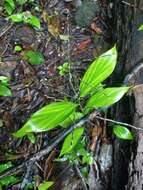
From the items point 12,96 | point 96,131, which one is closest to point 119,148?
point 96,131

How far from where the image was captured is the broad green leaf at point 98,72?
156cm

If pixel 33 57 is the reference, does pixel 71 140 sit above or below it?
below

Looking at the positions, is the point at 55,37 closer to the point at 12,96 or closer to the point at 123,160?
the point at 12,96

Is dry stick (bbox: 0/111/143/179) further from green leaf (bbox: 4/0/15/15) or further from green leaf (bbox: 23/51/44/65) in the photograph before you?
green leaf (bbox: 4/0/15/15)

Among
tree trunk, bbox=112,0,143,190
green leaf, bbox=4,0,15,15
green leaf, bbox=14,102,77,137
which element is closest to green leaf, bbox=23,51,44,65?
green leaf, bbox=4,0,15,15

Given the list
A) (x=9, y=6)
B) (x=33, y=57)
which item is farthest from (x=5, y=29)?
(x=33, y=57)

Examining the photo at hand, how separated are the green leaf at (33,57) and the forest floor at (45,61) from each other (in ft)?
0.09

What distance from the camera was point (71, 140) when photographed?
160cm

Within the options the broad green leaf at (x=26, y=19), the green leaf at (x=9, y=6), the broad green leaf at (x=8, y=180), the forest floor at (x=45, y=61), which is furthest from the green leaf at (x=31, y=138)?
the green leaf at (x=9, y=6)

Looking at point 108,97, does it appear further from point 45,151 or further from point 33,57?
point 33,57

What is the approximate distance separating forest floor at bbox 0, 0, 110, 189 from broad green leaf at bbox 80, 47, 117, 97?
320 millimetres

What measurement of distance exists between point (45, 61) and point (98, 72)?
2.90ft

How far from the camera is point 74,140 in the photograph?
1.60m

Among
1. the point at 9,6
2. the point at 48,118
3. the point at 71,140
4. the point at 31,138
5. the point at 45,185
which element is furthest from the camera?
the point at 9,6
